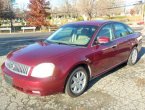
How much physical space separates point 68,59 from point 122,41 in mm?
2402

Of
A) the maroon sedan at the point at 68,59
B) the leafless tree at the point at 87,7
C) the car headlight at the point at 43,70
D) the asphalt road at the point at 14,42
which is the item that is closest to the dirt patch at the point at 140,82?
the maroon sedan at the point at 68,59

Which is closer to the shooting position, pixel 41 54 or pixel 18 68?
pixel 18 68

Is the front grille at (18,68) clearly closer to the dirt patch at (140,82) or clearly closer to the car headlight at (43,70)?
the car headlight at (43,70)

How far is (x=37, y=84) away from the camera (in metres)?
3.93

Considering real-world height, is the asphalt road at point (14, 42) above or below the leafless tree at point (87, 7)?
below

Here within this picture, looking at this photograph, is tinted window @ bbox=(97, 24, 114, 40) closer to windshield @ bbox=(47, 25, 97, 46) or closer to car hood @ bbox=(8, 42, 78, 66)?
windshield @ bbox=(47, 25, 97, 46)

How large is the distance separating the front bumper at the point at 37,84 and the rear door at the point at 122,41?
95.7 inches

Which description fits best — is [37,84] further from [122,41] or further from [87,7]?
[87,7]

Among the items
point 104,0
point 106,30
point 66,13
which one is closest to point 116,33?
point 106,30

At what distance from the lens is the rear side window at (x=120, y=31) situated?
6052 mm

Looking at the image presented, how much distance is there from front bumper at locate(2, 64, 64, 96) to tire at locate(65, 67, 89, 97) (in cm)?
24

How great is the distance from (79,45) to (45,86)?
139 centimetres

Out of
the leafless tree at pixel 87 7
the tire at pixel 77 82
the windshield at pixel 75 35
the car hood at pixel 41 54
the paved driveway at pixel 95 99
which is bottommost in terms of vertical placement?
the paved driveway at pixel 95 99

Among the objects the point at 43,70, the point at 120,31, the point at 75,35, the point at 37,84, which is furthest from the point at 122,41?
the point at 37,84
